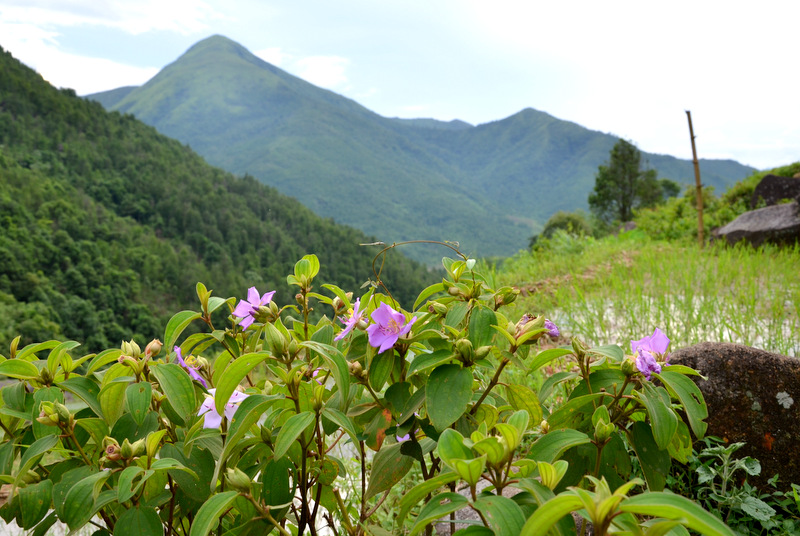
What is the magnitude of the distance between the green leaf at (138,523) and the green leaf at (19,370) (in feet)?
0.96

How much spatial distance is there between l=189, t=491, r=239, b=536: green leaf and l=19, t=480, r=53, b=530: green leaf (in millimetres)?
349

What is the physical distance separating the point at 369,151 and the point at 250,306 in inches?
4549

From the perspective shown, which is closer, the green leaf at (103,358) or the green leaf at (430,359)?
the green leaf at (430,359)

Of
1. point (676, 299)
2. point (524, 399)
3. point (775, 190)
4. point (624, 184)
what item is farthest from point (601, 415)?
point (624, 184)

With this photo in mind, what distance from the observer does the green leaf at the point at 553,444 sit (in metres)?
0.63

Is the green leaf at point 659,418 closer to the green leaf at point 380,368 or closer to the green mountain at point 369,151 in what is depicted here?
the green leaf at point 380,368

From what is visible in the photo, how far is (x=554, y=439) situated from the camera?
2.15 feet

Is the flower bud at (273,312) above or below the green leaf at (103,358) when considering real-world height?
A: above

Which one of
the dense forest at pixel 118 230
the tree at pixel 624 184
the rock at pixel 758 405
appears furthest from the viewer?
the dense forest at pixel 118 230

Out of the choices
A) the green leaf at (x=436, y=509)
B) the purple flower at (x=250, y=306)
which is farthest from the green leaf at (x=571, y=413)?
the purple flower at (x=250, y=306)

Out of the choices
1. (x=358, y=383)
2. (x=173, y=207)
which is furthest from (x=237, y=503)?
(x=173, y=207)

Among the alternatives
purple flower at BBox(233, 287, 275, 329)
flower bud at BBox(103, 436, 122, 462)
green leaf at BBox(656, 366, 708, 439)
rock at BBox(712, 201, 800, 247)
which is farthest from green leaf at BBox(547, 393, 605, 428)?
rock at BBox(712, 201, 800, 247)

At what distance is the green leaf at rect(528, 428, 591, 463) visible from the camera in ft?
2.08

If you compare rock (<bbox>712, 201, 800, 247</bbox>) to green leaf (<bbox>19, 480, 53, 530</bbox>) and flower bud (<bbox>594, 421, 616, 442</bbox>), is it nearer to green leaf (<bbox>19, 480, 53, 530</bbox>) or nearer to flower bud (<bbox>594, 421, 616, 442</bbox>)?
flower bud (<bbox>594, 421, 616, 442</bbox>)
